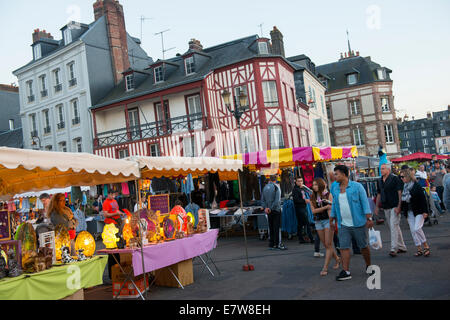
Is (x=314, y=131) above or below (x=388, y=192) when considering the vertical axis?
above

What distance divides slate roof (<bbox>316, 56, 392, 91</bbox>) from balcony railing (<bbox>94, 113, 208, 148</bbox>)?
17152 millimetres

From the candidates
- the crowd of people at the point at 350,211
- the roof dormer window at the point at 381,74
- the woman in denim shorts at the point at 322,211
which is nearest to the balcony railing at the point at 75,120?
the crowd of people at the point at 350,211

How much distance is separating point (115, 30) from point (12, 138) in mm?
12034

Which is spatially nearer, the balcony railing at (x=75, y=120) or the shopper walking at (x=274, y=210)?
the shopper walking at (x=274, y=210)

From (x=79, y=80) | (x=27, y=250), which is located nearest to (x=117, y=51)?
(x=79, y=80)

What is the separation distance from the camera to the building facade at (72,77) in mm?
22828

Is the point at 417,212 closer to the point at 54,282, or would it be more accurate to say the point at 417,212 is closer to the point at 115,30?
the point at 54,282

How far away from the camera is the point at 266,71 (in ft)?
64.6

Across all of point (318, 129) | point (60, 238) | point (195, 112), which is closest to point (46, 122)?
point (195, 112)

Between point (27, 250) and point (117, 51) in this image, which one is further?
point (117, 51)

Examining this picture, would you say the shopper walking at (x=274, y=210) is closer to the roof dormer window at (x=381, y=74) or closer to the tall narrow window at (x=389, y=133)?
the tall narrow window at (x=389, y=133)

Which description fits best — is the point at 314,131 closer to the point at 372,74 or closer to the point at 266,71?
the point at 266,71
